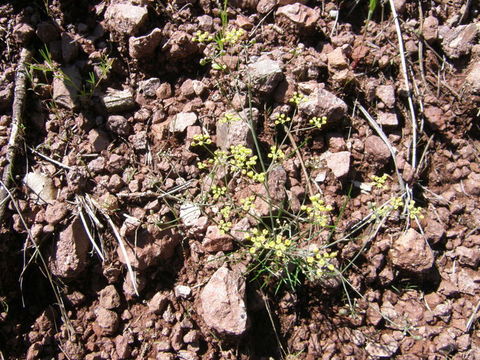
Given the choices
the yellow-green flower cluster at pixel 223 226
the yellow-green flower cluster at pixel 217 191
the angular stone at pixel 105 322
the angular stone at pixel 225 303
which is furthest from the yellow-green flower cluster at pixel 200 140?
the angular stone at pixel 105 322

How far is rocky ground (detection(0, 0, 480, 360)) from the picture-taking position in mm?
2426

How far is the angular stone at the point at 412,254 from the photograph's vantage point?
2.51 meters

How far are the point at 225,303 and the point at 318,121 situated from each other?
4.70ft

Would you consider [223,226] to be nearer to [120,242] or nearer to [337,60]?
[120,242]

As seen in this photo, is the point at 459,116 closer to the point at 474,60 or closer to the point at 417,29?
the point at 474,60

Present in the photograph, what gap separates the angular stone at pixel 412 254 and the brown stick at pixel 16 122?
283cm

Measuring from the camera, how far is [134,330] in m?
2.45

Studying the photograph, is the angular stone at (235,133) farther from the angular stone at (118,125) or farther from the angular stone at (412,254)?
the angular stone at (412,254)

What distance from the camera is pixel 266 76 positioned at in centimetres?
268

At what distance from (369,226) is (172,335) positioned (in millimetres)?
1613

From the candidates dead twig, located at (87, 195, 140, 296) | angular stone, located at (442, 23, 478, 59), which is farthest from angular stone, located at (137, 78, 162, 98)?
angular stone, located at (442, 23, 478, 59)

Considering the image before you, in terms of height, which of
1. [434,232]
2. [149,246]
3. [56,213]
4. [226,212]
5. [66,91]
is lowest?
[434,232]

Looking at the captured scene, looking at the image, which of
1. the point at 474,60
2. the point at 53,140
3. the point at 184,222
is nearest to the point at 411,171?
the point at 474,60

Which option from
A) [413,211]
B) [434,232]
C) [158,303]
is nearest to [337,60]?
[413,211]
